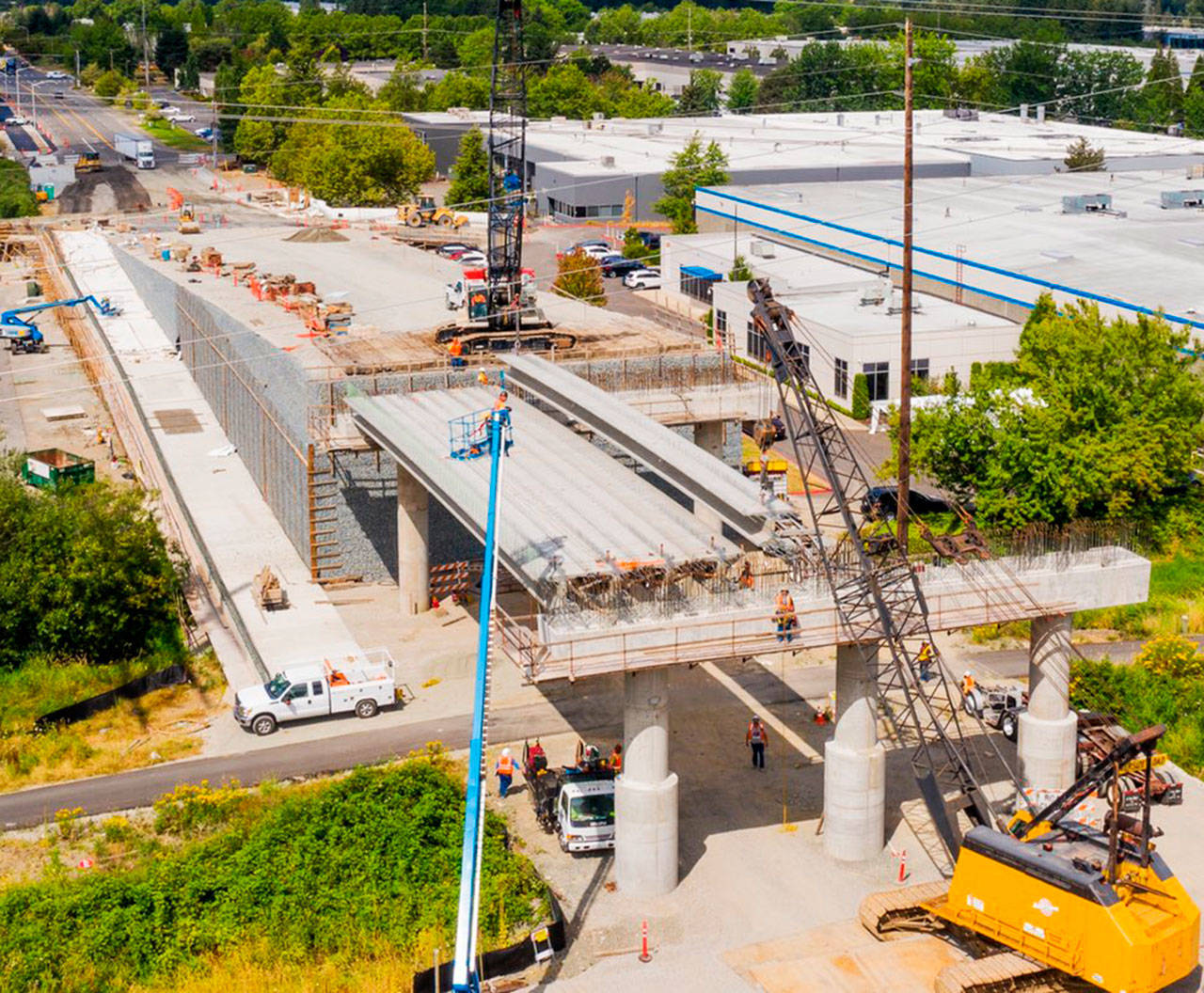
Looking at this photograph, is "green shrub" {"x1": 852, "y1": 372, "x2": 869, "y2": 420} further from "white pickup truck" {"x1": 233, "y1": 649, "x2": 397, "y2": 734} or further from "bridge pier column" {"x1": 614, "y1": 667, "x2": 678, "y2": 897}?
"bridge pier column" {"x1": 614, "y1": 667, "x2": 678, "y2": 897}

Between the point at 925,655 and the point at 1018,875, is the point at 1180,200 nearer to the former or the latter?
the point at 925,655

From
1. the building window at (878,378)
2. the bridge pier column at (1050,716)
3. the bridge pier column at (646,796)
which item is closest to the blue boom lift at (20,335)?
the building window at (878,378)

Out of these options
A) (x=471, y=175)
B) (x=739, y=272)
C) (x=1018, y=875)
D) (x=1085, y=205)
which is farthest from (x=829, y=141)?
(x=1018, y=875)

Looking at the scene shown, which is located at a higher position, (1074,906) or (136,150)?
(136,150)

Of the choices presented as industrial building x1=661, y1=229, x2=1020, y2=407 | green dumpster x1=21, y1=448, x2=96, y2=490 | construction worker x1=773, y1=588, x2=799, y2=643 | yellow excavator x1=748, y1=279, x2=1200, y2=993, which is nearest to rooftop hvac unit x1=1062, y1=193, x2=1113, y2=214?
industrial building x1=661, y1=229, x2=1020, y2=407

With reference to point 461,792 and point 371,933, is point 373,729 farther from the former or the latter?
point 371,933

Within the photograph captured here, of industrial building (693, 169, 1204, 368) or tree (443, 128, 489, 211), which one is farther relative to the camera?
tree (443, 128, 489, 211)
